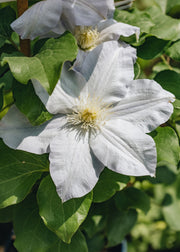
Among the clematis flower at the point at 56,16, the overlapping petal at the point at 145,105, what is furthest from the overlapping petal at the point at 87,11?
the overlapping petal at the point at 145,105

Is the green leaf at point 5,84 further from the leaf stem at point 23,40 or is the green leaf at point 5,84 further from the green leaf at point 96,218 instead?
the green leaf at point 96,218

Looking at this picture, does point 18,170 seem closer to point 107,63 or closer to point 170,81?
point 107,63

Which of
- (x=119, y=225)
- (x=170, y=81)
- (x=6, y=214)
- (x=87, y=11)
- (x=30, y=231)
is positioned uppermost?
(x=87, y=11)

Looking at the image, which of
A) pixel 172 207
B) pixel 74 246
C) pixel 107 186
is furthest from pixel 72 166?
pixel 172 207

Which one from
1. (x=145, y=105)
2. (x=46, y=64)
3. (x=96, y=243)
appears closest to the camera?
(x=46, y=64)

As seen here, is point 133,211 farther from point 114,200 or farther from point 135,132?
point 135,132

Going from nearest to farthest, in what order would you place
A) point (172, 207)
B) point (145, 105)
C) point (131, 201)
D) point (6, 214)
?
point (145, 105) < point (6, 214) < point (131, 201) < point (172, 207)

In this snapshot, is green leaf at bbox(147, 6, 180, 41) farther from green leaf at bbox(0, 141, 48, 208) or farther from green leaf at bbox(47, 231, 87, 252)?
green leaf at bbox(47, 231, 87, 252)
